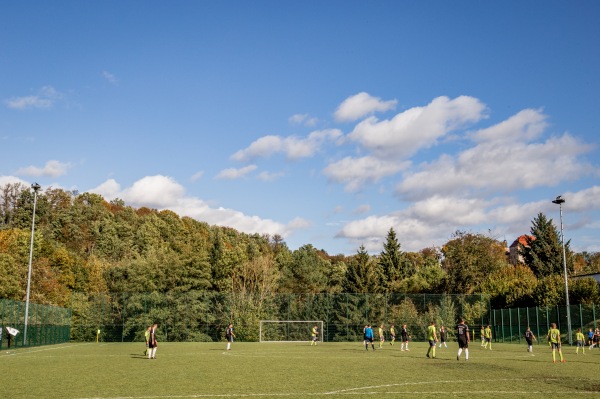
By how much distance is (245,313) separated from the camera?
203 ft

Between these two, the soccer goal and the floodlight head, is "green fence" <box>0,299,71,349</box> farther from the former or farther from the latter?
the floodlight head

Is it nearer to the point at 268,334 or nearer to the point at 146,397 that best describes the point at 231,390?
the point at 146,397

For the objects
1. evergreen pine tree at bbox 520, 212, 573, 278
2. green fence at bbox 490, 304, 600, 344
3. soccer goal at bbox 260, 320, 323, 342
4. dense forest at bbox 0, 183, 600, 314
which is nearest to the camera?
green fence at bbox 490, 304, 600, 344

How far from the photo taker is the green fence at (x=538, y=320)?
4834cm

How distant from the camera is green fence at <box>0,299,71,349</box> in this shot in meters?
39.4

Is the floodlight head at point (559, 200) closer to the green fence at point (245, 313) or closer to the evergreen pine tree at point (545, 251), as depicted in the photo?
the green fence at point (245, 313)

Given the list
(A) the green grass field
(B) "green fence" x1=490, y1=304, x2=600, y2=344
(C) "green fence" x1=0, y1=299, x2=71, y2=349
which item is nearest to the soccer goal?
(B) "green fence" x1=490, y1=304, x2=600, y2=344

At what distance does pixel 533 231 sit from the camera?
8462cm

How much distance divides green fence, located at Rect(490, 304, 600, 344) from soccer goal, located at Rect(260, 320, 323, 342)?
1794cm

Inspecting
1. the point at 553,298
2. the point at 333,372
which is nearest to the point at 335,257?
the point at 553,298

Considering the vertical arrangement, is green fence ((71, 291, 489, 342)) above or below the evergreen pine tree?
below

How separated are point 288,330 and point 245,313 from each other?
191 inches

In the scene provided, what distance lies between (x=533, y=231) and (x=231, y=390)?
253 ft

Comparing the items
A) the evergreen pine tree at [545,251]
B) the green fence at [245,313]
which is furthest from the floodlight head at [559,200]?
the evergreen pine tree at [545,251]
